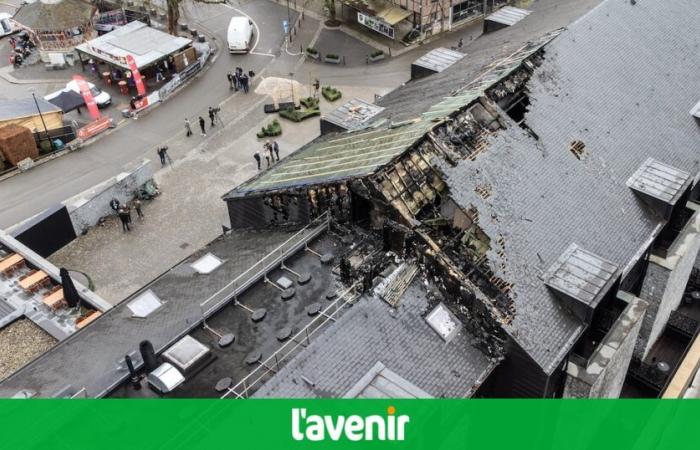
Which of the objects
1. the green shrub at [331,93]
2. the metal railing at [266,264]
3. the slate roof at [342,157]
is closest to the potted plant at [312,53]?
the green shrub at [331,93]

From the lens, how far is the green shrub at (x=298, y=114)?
6662 centimetres

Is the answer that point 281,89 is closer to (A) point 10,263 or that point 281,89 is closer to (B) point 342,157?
(A) point 10,263

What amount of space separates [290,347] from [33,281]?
831 inches

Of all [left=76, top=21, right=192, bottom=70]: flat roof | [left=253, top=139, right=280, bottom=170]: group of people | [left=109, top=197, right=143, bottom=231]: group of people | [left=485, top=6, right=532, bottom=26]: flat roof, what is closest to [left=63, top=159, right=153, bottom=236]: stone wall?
[left=109, top=197, right=143, bottom=231]: group of people

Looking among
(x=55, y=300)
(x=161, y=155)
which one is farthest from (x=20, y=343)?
(x=161, y=155)

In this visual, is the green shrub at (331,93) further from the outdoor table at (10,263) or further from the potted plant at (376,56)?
the outdoor table at (10,263)

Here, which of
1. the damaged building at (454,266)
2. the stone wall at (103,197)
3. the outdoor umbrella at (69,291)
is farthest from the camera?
the stone wall at (103,197)

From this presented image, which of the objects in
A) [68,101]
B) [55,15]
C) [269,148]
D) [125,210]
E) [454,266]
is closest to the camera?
[454,266]

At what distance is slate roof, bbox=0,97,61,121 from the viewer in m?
62.9

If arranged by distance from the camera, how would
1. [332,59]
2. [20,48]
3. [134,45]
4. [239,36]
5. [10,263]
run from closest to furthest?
1. [10,263]
2. [134,45]
3. [332,59]
4. [239,36]
5. [20,48]

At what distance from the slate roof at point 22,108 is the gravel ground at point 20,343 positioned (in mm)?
30633

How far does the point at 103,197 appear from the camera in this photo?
54.7 m
